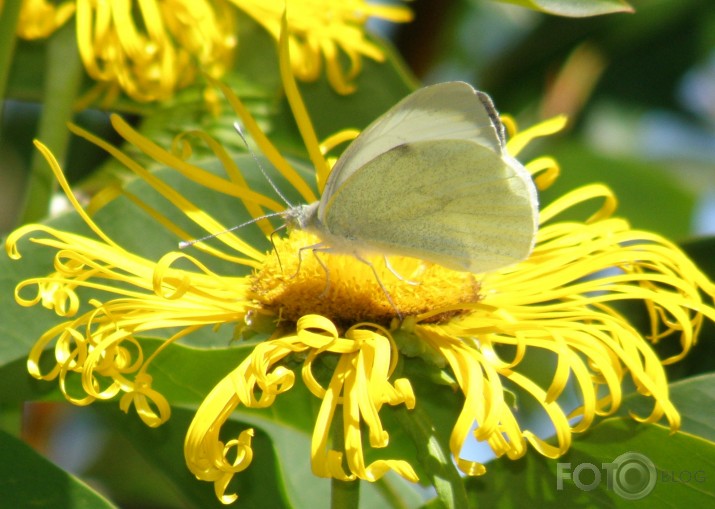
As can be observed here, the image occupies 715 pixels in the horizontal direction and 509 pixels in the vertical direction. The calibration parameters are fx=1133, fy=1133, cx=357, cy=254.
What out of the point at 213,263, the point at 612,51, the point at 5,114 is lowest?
the point at 5,114

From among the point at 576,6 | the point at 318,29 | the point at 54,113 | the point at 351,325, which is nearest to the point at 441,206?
the point at 351,325

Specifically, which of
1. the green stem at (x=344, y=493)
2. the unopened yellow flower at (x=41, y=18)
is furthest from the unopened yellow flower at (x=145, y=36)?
the green stem at (x=344, y=493)

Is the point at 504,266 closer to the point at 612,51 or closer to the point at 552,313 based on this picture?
the point at 552,313

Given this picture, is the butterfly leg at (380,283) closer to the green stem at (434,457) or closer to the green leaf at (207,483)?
the green stem at (434,457)

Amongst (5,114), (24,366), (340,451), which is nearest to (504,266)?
(340,451)

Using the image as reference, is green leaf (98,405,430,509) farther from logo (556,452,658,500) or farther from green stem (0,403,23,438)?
logo (556,452,658,500)

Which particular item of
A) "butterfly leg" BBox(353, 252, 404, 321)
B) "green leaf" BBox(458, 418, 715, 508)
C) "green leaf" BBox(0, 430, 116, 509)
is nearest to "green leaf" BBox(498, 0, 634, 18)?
"butterfly leg" BBox(353, 252, 404, 321)

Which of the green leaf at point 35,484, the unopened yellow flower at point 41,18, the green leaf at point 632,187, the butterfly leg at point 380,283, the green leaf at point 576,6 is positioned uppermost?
the green leaf at point 576,6
